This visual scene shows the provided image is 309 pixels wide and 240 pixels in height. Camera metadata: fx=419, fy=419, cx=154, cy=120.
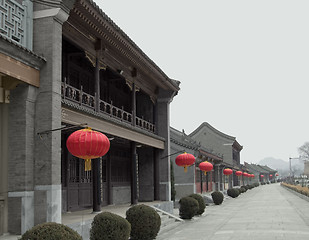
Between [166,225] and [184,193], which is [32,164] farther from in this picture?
[184,193]

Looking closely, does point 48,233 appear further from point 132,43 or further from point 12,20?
point 132,43

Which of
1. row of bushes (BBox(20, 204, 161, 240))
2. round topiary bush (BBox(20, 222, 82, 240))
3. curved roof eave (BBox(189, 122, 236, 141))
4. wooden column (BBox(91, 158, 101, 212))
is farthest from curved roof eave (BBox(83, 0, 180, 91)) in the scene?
curved roof eave (BBox(189, 122, 236, 141))

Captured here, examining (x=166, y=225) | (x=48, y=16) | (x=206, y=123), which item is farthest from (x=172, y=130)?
(x=206, y=123)

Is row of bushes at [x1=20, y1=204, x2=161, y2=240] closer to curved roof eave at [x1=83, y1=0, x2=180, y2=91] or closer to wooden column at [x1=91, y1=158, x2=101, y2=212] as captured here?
wooden column at [x1=91, y1=158, x2=101, y2=212]

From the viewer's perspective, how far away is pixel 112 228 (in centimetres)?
1142

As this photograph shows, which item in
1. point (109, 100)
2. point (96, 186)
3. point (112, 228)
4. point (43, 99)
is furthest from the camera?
point (109, 100)

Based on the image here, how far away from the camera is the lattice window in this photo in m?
10.2

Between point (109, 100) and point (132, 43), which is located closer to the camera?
point (132, 43)

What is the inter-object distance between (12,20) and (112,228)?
6033mm

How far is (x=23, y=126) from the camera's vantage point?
10883mm

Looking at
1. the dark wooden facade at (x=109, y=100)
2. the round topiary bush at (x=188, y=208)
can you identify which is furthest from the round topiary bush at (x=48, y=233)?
the round topiary bush at (x=188, y=208)

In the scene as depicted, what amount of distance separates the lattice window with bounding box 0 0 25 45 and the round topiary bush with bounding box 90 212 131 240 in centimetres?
522

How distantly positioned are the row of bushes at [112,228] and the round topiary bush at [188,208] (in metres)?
6.44

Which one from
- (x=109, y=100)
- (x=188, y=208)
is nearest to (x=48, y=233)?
(x=188, y=208)
